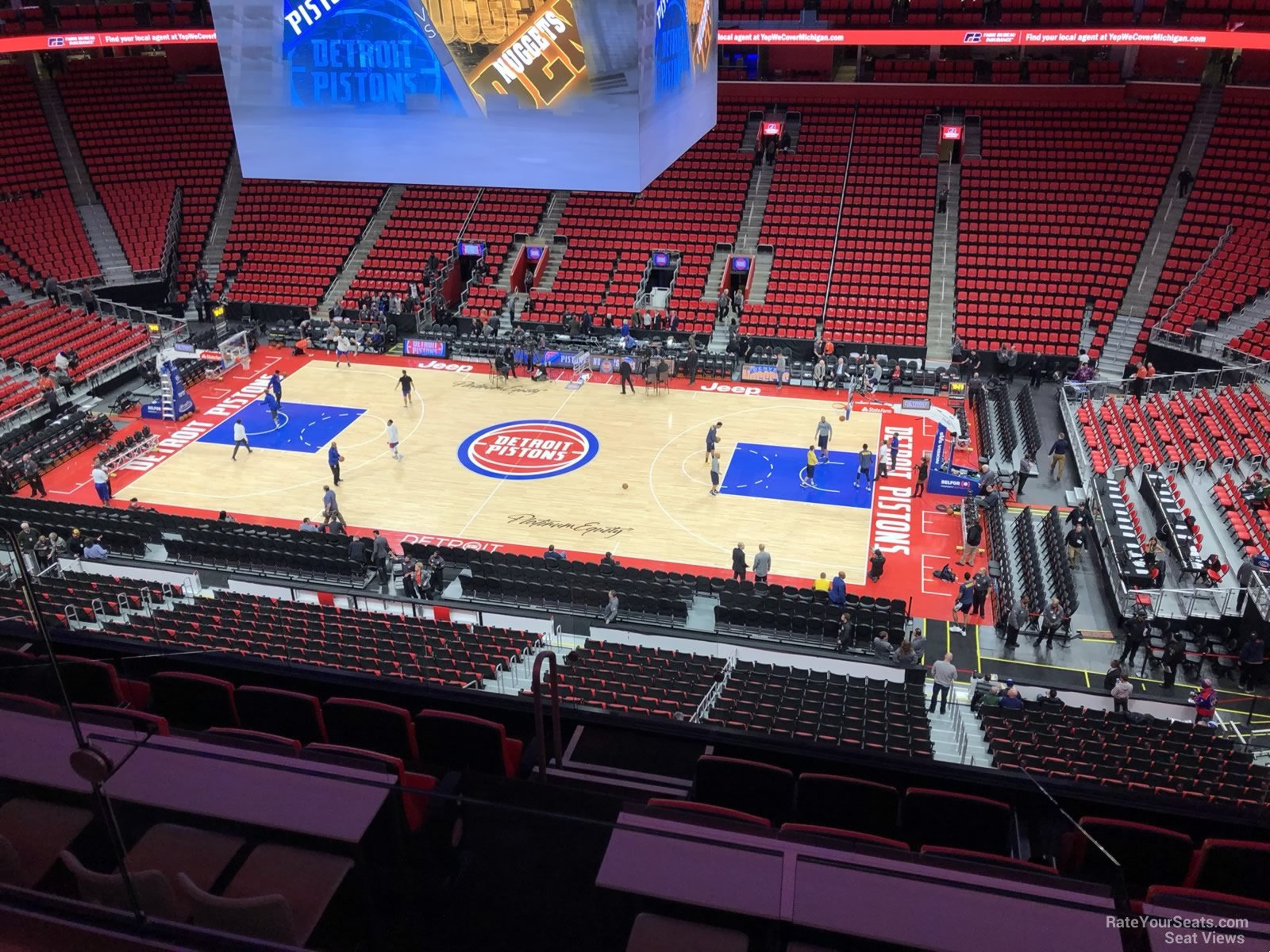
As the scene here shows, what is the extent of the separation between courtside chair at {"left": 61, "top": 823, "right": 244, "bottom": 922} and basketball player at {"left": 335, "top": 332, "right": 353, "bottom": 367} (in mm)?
27422

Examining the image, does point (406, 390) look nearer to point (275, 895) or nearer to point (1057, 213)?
point (1057, 213)

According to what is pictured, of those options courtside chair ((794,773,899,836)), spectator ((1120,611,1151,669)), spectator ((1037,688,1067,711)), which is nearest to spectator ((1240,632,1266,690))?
spectator ((1120,611,1151,669))

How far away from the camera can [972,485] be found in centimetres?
2180

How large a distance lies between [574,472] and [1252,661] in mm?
14441

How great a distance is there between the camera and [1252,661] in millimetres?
15328

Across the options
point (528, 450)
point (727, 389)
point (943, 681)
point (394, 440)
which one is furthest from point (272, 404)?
point (943, 681)

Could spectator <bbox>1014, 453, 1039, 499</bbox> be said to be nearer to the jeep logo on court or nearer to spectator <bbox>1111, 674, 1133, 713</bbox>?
spectator <bbox>1111, 674, 1133, 713</bbox>

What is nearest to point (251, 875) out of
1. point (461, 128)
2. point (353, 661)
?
point (353, 661)

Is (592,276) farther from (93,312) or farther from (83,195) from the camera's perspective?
(83,195)

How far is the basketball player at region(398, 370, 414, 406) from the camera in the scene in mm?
26609

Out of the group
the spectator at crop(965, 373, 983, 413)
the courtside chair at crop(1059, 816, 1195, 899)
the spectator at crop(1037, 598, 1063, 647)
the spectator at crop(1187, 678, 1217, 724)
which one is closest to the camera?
the courtside chair at crop(1059, 816, 1195, 899)

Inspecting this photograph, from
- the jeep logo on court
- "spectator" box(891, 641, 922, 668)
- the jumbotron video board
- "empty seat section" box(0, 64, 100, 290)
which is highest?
the jumbotron video board

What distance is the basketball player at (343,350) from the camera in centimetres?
3089

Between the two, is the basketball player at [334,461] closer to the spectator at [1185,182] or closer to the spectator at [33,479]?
the spectator at [33,479]
